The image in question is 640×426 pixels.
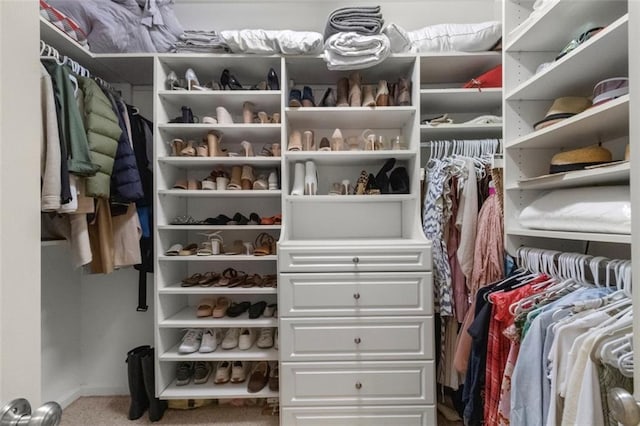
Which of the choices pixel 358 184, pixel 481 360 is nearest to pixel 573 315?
pixel 481 360

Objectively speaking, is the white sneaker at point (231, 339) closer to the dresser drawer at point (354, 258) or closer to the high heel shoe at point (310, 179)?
the dresser drawer at point (354, 258)

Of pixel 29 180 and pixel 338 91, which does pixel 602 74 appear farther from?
pixel 29 180

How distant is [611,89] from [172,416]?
239 cm

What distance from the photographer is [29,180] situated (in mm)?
515

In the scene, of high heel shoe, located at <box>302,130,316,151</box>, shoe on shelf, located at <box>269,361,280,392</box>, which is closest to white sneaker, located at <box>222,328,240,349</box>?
shoe on shelf, located at <box>269,361,280,392</box>

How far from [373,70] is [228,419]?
2105 millimetres

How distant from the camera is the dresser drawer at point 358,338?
1.55 meters

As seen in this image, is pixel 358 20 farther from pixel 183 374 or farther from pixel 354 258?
pixel 183 374

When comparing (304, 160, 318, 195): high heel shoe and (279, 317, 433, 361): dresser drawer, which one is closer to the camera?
(279, 317, 433, 361): dresser drawer

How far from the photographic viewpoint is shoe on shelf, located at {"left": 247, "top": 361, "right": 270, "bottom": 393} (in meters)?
1.74

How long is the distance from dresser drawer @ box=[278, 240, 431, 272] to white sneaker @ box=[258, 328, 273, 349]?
49cm

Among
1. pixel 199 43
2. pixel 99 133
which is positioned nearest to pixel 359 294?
pixel 99 133

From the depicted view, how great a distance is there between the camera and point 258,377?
71.1 inches

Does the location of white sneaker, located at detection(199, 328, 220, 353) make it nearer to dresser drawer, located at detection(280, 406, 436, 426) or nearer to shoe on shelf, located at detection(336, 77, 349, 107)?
dresser drawer, located at detection(280, 406, 436, 426)
